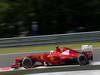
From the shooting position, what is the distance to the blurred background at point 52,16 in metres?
19.3

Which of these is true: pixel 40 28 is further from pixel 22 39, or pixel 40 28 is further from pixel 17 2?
pixel 22 39

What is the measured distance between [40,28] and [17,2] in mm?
2321

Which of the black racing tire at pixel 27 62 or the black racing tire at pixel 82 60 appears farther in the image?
the black racing tire at pixel 27 62

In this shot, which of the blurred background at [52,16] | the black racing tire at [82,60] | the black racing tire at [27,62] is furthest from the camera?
the blurred background at [52,16]

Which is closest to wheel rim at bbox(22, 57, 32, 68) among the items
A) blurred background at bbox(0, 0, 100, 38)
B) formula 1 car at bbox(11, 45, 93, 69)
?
formula 1 car at bbox(11, 45, 93, 69)

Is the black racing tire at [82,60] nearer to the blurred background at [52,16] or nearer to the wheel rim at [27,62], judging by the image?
the wheel rim at [27,62]

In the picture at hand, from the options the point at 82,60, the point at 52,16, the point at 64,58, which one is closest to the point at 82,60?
the point at 82,60

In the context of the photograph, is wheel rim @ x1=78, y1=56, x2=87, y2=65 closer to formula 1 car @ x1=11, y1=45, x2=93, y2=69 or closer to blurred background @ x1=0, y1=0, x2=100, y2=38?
formula 1 car @ x1=11, y1=45, x2=93, y2=69

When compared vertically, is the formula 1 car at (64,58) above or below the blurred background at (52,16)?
below

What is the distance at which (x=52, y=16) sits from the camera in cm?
1933

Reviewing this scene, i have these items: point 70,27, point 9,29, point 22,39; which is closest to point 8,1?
point 9,29

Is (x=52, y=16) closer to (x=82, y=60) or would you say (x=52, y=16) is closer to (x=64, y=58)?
(x=64, y=58)

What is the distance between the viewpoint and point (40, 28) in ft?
62.5

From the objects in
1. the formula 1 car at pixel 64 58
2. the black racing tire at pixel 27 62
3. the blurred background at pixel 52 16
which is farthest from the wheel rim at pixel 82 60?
the blurred background at pixel 52 16
